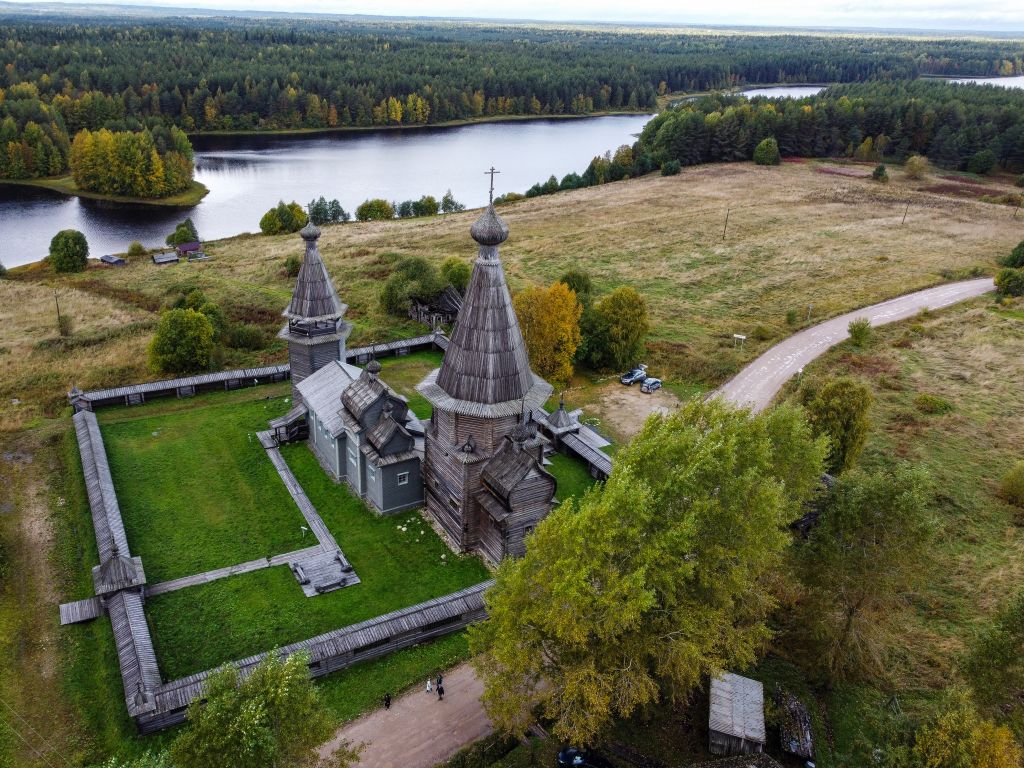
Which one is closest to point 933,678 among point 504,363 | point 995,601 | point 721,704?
point 995,601

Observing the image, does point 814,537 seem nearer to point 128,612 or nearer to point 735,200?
point 128,612

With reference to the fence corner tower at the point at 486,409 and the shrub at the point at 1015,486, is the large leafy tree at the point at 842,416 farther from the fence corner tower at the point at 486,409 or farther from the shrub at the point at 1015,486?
the fence corner tower at the point at 486,409

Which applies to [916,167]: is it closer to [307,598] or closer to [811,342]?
[811,342]

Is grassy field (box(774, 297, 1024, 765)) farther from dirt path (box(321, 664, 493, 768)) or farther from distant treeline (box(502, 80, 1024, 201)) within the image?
distant treeline (box(502, 80, 1024, 201))

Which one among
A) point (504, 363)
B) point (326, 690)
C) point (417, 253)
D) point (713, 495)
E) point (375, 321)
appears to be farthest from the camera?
point (417, 253)

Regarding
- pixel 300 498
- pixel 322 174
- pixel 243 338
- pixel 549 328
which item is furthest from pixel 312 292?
pixel 322 174

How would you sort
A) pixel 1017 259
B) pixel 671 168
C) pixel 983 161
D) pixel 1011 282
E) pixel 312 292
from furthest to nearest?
pixel 671 168 → pixel 983 161 → pixel 1017 259 → pixel 1011 282 → pixel 312 292

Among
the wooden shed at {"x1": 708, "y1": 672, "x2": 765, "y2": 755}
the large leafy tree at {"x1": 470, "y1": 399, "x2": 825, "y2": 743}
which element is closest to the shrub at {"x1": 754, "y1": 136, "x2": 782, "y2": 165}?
the large leafy tree at {"x1": 470, "y1": 399, "x2": 825, "y2": 743}
